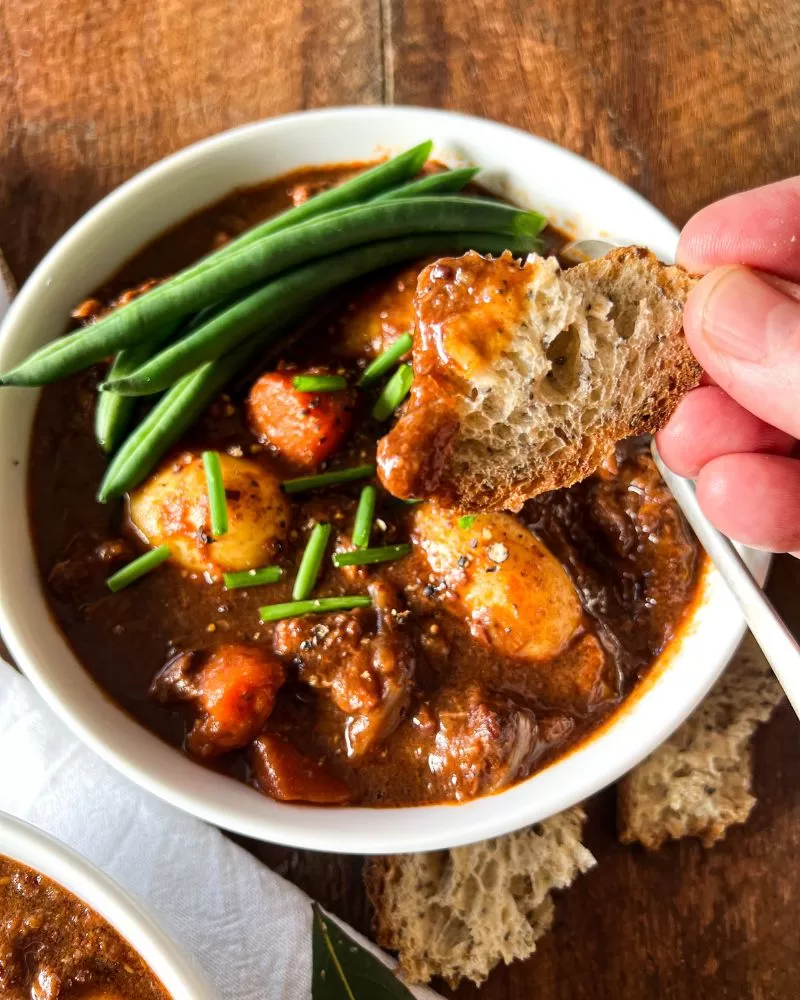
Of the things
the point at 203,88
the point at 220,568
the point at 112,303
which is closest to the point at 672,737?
the point at 220,568

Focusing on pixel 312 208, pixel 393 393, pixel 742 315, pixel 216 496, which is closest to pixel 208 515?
pixel 216 496

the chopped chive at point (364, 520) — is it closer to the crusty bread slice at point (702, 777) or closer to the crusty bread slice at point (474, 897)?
the crusty bread slice at point (474, 897)

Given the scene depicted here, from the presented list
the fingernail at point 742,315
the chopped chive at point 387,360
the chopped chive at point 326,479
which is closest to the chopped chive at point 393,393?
the chopped chive at point 387,360

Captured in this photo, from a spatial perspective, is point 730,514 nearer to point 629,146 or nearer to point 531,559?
A: point 531,559

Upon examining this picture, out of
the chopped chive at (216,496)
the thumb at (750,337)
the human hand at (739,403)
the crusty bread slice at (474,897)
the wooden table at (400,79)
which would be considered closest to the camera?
the thumb at (750,337)

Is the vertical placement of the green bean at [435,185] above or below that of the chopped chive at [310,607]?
above

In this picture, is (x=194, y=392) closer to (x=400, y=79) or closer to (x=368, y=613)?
(x=368, y=613)
